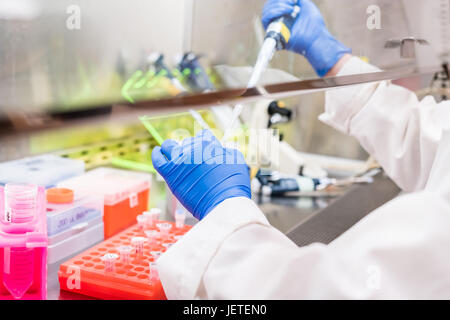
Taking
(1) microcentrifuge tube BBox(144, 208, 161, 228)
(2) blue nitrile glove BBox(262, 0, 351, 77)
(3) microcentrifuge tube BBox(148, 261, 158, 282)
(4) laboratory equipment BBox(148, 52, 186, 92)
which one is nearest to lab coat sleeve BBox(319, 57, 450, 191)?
(2) blue nitrile glove BBox(262, 0, 351, 77)

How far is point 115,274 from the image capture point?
889 millimetres

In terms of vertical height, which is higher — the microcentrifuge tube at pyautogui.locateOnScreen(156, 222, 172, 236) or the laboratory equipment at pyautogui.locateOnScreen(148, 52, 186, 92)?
the laboratory equipment at pyautogui.locateOnScreen(148, 52, 186, 92)

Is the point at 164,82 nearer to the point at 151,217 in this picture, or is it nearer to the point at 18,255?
the point at 151,217

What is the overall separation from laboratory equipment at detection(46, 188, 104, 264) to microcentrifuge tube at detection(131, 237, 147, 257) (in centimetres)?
15

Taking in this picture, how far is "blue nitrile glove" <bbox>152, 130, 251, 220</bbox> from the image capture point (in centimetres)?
81

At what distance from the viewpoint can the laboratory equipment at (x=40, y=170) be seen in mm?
1147

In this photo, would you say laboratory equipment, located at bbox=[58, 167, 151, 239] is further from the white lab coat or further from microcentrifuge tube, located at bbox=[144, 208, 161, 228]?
the white lab coat

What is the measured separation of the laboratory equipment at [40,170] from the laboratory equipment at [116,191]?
0.12ft

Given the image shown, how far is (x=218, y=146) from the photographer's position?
86 centimetres

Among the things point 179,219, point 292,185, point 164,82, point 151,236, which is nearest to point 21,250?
point 151,236

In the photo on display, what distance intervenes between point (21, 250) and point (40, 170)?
440 millimetres

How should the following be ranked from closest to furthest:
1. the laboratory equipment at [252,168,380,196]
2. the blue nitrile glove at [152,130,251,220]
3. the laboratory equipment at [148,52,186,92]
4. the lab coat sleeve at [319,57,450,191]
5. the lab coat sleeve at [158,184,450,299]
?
the lab coat sleeve at [158,184,450,299] < the blue nitrile glove at [152,130,251,220] < the lab coat sleeve at [319,57,450,191] < the laboratory equipment at [148,52,186,92] < the laboratory equipment at [252,168,380,196]
